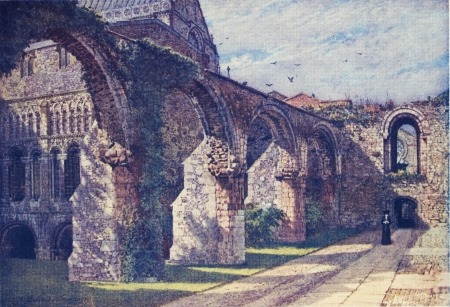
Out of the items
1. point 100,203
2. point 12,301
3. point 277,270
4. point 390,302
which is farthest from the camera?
point 277,270

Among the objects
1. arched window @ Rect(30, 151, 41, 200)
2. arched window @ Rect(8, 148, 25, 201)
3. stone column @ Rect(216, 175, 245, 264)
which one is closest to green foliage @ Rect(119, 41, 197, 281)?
stone column @ Rect(216, 175, 245, 264)

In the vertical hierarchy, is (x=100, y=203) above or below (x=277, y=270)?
above

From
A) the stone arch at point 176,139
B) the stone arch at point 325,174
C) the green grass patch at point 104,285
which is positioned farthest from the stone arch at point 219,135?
the stone arch at point 325,174

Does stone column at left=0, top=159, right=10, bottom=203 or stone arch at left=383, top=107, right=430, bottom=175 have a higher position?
stone arch at left=383, top=107, right=430, bottom=175

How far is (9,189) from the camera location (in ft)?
70.5

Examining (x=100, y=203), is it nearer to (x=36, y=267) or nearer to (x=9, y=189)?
(x=36, y=267)

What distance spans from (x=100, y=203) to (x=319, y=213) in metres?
11.0

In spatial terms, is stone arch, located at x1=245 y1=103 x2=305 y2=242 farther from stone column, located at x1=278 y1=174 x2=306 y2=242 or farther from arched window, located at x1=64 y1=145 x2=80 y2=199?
arched window, located at x1=64 y1=145 x2=80 y2=199

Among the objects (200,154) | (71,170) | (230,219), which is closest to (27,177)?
(71,170)

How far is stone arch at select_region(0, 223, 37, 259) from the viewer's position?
21.1 meters

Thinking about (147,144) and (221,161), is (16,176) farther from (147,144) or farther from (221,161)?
(147,144)

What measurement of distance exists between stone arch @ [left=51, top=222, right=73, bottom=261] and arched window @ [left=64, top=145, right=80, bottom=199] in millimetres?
1309

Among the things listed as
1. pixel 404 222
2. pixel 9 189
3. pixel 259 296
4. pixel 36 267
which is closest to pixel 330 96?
pixel 259 296

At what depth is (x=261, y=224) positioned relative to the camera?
1642cm
